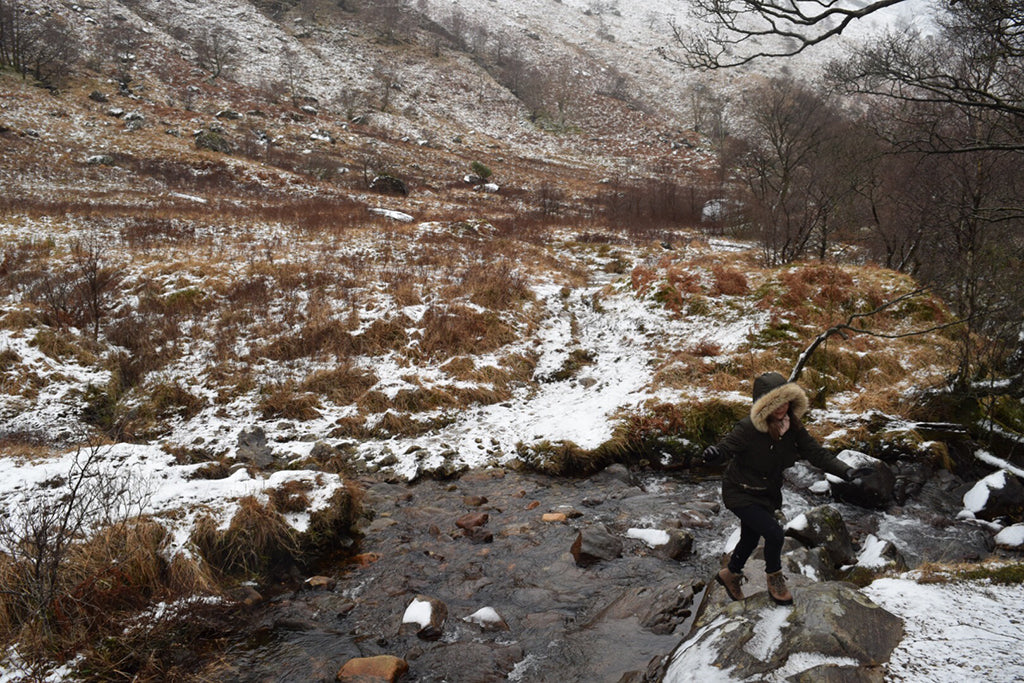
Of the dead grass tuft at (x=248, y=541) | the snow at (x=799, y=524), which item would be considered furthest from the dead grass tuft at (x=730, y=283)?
the dead grass tuft at (x=248, y=541)

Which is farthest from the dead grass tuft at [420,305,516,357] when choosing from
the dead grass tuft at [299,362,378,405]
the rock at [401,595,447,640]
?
the rock at [401,595,447,640]

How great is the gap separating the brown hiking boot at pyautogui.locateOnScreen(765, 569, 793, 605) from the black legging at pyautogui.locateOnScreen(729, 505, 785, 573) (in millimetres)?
43

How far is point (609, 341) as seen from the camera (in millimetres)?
11742

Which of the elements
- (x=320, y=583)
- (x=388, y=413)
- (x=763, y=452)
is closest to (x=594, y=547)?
(x=763, y=452)

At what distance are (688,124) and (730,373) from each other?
6548 cm

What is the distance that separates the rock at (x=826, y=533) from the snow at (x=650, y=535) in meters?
1.27

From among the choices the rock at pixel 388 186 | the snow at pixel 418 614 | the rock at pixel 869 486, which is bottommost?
the snow at pixel 418 614

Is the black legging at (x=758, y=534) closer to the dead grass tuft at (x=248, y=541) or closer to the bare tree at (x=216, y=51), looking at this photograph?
the dead grass tuft at (x=248, y=541)

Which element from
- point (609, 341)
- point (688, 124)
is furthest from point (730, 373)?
point (688, 124)

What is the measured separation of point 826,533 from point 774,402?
2426 mm

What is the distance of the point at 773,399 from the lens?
366 cm

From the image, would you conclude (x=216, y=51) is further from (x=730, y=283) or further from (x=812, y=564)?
(x=812, y=564)

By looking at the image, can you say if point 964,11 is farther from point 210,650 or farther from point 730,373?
point 210,650

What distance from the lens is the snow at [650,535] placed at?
561 centimetres
